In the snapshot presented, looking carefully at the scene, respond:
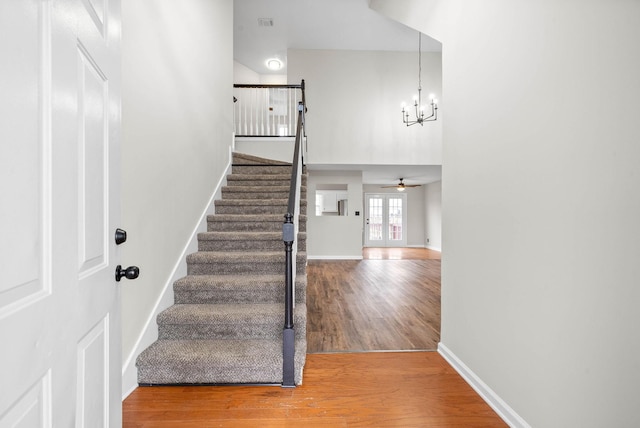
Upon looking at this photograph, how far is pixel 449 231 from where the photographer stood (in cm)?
239

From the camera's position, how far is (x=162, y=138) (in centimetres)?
241

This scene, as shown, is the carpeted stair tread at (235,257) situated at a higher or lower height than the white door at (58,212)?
lower

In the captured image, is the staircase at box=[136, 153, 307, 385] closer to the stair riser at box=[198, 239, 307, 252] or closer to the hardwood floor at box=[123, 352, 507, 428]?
the stair riser at box=[198, 239, 307, 252]

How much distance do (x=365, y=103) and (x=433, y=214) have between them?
540 centimetres

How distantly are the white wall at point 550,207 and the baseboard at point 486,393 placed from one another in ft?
0.07

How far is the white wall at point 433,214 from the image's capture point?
10.2 metres

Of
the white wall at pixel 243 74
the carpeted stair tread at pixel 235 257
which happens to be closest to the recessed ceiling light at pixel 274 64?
the white wall at pixel 243 74

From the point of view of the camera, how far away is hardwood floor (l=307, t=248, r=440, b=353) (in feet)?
8.86

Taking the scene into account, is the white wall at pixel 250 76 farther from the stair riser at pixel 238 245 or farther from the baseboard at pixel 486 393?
the baseboard at pixel 486 393

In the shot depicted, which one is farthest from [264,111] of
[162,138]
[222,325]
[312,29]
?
[222,325]

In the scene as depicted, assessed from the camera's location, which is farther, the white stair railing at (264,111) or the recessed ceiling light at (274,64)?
the recessed ceiling light at (274,64)

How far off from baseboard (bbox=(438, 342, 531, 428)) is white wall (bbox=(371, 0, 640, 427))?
0.02 m

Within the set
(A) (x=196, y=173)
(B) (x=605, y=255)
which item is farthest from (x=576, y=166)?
(A) (x=196, y=173)

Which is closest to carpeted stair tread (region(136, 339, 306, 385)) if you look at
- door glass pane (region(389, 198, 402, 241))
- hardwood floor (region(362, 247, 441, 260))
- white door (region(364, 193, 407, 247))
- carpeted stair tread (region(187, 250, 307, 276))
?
carpeted stair tread (region(187, 250, 307, 276))
